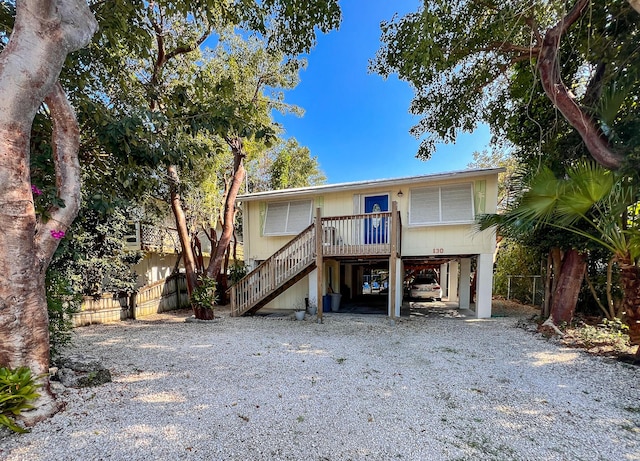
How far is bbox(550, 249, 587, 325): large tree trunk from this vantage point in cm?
661

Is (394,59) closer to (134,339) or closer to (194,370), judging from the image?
(194,370)

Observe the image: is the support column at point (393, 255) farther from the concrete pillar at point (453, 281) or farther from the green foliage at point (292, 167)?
the green foliage at point (292, 167)

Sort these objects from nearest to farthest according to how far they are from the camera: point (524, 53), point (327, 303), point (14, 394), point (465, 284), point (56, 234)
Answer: point (14, 394) < point (56, 234) < point (524, 53) < point (327, 303) < point (465, 284)

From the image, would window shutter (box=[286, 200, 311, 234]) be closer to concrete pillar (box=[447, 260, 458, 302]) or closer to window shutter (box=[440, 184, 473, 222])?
window shutter (box=[440, 184, 473, 222])

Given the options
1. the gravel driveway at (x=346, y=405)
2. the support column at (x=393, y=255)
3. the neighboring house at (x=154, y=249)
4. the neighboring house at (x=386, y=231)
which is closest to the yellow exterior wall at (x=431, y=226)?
the neighboring house at (x=386, y=231)

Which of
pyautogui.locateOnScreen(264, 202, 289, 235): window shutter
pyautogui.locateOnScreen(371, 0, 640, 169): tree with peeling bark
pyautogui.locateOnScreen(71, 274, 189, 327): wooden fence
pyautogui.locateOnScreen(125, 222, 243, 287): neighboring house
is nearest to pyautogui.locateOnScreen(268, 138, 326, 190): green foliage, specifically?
pyautogui.locateOnScreen(125, 222, 243, 287): neighboring house

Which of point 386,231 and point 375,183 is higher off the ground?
point 375,183

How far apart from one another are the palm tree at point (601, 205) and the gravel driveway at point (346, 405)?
4.73ft

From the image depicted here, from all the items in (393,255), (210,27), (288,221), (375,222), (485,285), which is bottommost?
(485,285)

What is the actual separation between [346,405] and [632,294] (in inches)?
204

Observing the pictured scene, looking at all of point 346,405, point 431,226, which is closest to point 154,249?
point 431,226

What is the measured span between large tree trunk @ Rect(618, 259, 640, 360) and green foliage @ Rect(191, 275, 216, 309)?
30.3 ft

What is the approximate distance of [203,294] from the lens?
27.3 ft

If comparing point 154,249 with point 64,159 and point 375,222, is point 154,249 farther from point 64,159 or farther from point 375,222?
point 64,159
